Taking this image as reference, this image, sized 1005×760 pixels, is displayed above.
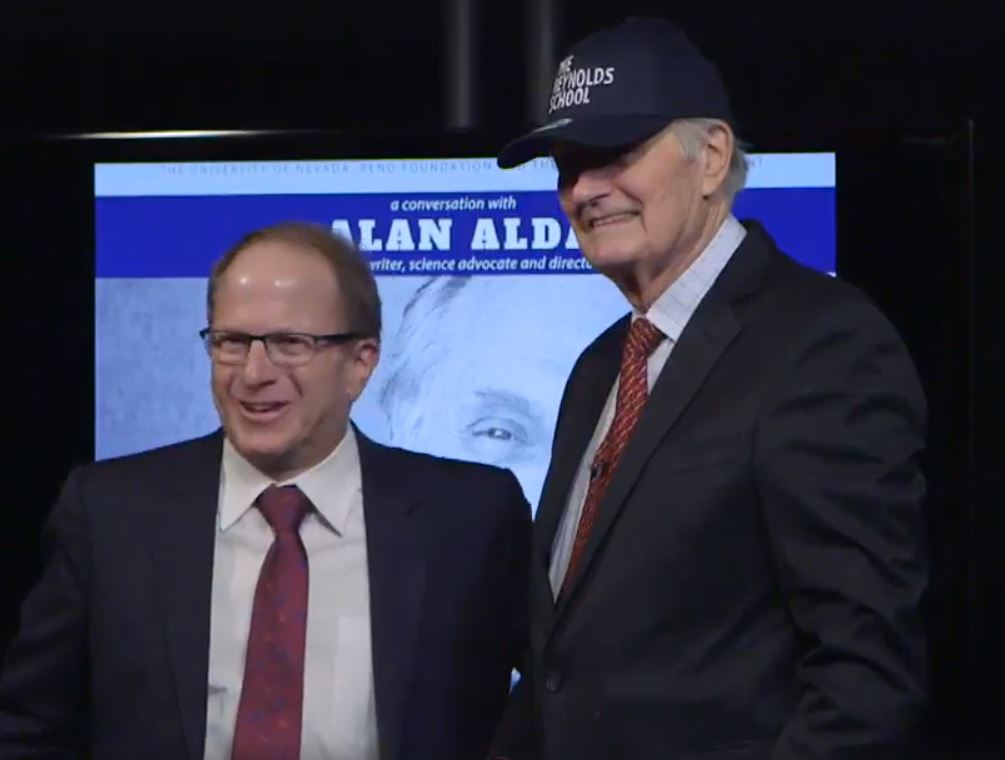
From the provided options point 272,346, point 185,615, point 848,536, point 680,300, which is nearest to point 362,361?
point 272,346

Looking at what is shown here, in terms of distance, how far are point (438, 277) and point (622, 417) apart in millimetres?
913

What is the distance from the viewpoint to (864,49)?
316cm

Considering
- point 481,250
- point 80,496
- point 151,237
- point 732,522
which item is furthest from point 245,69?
point 732,522

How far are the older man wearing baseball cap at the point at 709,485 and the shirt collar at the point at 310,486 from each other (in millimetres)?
341

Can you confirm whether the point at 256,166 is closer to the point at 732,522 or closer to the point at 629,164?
the point at 629,164

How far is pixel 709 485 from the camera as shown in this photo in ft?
5.68

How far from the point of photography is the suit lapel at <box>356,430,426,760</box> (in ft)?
6.94

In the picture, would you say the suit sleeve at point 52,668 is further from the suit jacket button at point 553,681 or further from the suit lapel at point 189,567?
the suit jacket button at point 553,681

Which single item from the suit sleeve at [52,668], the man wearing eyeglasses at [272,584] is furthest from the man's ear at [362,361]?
the suit sleeve at [52,668]

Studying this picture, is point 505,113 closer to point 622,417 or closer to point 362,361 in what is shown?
point 362,361

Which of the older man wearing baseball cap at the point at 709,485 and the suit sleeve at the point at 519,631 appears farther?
the suit sleeve at the point at 519,631

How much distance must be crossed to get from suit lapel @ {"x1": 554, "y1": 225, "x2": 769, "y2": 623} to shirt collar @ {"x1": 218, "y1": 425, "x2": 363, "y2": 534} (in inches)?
17.6

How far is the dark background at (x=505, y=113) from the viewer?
261 centimetres

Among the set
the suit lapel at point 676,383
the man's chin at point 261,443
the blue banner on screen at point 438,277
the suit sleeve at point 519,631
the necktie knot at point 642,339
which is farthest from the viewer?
the blue banner on screen at point 438,277
